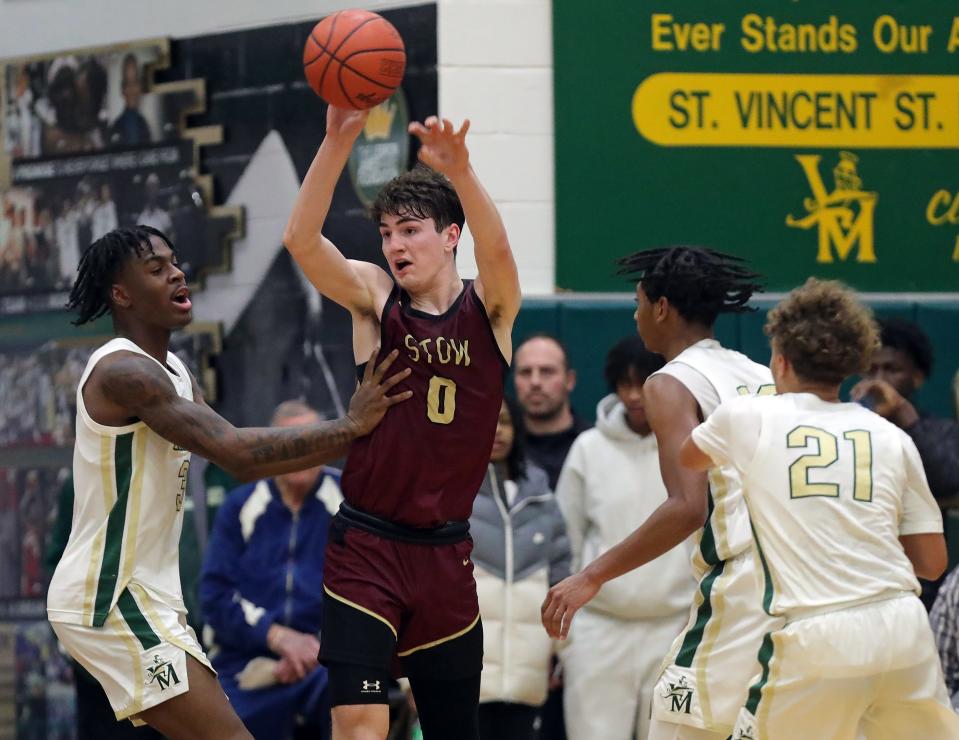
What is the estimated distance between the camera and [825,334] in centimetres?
429

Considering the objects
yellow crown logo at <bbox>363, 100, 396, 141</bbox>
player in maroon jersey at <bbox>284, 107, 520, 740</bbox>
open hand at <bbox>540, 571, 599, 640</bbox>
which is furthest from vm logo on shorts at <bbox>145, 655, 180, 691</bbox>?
yellow crown logo at <bbox>363, 100, 396, 141</bbox>

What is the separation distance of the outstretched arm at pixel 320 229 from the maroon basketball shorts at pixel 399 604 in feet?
2.23

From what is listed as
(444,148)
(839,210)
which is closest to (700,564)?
(444,148)

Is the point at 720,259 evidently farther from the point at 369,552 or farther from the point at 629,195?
the point at 629,195

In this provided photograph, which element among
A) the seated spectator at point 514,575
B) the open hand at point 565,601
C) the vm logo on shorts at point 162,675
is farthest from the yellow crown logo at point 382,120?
the vm logo on shorts at point 162,675

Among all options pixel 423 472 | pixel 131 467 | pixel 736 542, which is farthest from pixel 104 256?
pixel 736 542

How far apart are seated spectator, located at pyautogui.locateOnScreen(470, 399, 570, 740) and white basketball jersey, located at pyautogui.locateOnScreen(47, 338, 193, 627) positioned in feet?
5.81

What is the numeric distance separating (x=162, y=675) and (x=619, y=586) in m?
2.31

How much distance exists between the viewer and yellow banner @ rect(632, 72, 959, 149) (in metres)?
7.86

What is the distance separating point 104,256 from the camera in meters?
5.02

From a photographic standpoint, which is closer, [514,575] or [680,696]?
[680,696]

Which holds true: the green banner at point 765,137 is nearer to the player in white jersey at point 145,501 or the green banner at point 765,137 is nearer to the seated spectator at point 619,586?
the seated spectator at point 619,586

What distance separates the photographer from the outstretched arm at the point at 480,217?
4.57 m

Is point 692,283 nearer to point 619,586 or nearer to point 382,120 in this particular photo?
point 619,586
